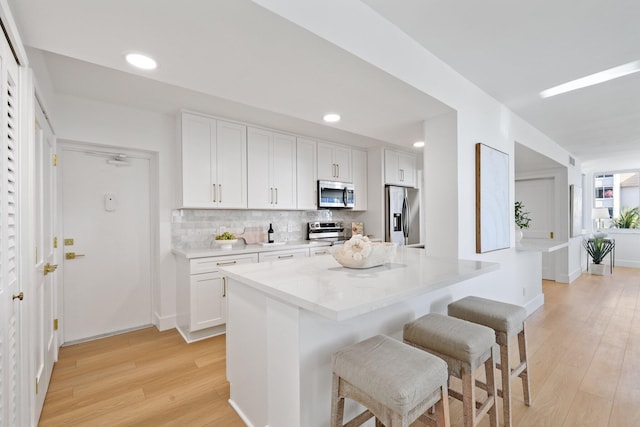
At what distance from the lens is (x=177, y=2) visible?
1.20 metres

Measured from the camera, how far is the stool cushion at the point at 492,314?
1.73 m

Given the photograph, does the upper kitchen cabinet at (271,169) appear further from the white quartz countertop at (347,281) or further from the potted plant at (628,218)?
the potted plant at (628,218)

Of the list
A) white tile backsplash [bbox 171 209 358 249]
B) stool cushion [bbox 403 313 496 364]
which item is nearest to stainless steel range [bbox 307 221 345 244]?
white tile backsplash [bbox 171 209 358 249]

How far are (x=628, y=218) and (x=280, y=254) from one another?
27.0ft

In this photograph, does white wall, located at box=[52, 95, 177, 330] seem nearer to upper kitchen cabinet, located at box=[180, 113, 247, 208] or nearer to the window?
upper kitchen cabinet, located at box=[180, 113, 247, 208]

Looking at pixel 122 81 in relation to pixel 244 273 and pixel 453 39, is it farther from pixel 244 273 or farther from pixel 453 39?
pixel 453 39

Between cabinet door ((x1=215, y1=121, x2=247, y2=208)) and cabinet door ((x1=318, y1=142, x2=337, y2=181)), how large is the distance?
1180 mm

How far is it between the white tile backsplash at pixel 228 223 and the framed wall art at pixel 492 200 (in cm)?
249

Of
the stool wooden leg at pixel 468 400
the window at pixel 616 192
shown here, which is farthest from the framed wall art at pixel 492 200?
the window at pixel 616 192

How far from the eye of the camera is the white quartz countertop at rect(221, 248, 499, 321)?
1.09m

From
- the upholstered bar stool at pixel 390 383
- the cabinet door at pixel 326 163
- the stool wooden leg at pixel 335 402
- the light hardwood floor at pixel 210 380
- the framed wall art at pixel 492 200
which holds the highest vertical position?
the cabinet door at pixel 326 163

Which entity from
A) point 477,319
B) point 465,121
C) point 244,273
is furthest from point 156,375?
point 465,121

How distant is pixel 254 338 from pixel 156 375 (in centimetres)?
131

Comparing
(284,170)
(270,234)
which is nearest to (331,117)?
(284,170)
